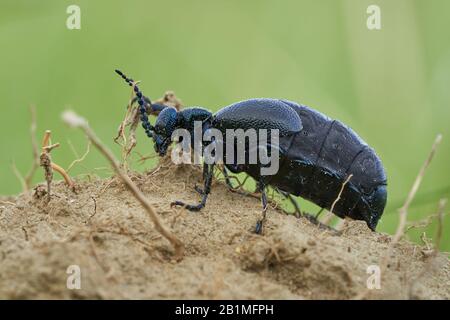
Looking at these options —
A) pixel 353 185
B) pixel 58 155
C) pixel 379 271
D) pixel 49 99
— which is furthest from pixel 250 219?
pixel 49 99

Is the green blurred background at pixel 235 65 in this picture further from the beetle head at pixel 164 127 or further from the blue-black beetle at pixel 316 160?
the beetle head at pixel 164 127

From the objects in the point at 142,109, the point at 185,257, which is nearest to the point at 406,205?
the point at 185,257

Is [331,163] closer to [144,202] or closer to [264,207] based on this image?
[264,207]

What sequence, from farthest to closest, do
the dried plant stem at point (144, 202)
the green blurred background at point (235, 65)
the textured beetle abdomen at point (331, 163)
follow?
the green blurred background at point (235, 65), the textured beetle abdomen at point (331, 163), the dried plant stem at point (144, 202)

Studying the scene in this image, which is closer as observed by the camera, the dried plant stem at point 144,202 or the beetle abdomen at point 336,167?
the dried plant stem at point 144,202

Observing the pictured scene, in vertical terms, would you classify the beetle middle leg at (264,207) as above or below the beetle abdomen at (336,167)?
below

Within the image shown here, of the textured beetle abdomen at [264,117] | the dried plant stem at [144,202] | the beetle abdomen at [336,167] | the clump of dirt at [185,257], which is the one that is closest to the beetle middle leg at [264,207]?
the clump of dirt at [185,257]

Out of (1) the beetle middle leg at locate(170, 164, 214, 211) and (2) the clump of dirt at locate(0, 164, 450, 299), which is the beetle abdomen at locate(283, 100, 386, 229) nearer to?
(1) the beetle middle leg at locate(170, 164, 214, 211)
